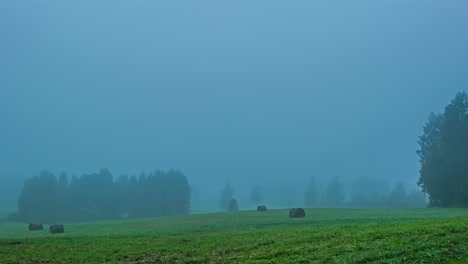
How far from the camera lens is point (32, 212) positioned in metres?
120

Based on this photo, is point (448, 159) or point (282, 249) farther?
point (448, 159)

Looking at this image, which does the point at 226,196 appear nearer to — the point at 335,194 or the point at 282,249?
the point at 335,194

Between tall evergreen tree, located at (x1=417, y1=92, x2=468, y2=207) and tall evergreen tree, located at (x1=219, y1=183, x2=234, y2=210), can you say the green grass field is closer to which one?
tall evergreen tree, located at (x1=417, y1=92, x2=468, y2=207)

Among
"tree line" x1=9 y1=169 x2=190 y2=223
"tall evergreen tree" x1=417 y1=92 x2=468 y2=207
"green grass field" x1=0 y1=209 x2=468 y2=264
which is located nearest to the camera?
"green grass field" x1=0 y1=209 x2=468 y2=264

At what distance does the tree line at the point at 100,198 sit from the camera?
122m

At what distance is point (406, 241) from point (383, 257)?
2.91 meters

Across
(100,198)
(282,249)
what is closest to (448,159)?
(282,249)

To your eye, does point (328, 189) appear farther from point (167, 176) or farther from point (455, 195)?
point (455, 195)

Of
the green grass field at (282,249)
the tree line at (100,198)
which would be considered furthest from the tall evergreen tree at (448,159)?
the tree line at (100,198)

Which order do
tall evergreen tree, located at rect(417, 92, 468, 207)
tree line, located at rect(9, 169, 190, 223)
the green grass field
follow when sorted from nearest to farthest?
1. the green grass field
2. tall evergreen tree, located at rect(417, 92, 468, 207)
3. tree line, located at rect(9, 169, 190, 223)

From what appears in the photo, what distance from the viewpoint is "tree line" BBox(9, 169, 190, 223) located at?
122 m

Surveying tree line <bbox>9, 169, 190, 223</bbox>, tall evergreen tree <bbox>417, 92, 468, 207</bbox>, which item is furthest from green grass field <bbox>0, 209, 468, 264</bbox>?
tree line <bbox>9, 169, 190, 223</bbox>

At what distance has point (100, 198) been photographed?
424 ft

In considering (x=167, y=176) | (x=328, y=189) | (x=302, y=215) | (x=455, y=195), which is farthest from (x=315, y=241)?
(x=328, y=189)
